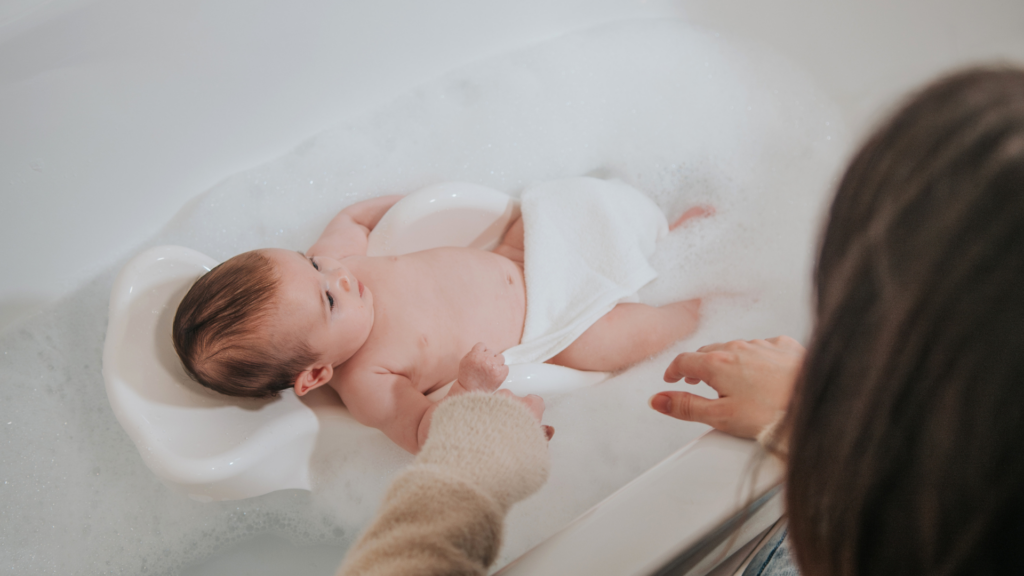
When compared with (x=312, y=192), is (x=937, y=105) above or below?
above

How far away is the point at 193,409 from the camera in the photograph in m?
0.71

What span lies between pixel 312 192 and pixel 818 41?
1130 millimetres

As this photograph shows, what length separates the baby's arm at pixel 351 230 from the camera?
3.01ft

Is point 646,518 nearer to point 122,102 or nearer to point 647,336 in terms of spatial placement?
point 647,336

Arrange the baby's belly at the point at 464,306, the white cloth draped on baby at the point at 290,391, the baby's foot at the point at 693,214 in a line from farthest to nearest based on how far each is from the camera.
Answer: the baby's foot at the point at 693,214, the baby's belly at the point at 464,306, the white cloth draped on baby at the point at 290,391

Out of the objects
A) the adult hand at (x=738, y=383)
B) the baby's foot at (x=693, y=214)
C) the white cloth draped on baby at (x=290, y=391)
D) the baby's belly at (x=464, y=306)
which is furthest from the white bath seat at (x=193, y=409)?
the baby's foot at (x=693, y=214)

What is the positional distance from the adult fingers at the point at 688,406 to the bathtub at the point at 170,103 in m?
0.28

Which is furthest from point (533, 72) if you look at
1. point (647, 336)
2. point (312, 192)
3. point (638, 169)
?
point (647, 336)

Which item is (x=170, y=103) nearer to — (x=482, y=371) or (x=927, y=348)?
(x=482, y=371)

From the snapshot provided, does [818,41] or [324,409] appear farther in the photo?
[818,41]

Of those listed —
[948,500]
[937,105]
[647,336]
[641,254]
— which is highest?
[937,105]

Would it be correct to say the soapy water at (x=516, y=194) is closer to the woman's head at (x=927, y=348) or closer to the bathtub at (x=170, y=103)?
the bathtub at (x=170, y=103)

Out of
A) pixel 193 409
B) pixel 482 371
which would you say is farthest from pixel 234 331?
pixel 482 371

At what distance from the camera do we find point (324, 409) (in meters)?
0.77
